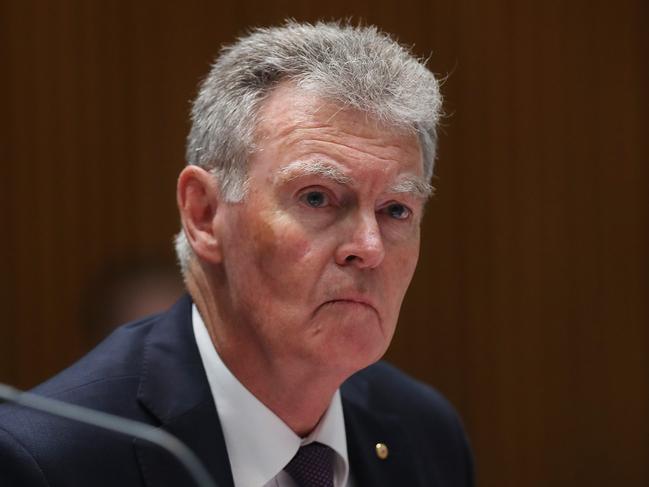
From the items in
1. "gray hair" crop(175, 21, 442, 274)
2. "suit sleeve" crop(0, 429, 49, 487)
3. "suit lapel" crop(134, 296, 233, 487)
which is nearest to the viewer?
"suit sleeve" crop(0, 429, 49, 487)

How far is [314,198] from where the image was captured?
235cm

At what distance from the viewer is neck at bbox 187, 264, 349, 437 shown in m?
2.44

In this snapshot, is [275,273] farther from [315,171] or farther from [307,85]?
[307,85]

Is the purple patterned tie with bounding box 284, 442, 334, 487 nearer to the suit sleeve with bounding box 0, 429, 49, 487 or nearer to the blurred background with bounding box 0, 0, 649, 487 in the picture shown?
the suit sleeve with bounding box 0, 429, 49, 487

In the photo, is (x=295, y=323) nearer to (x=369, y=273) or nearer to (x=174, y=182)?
(x=369, y=273)

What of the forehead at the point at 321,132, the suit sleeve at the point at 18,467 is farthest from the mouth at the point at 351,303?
the suit sleeve at the point at 18,467

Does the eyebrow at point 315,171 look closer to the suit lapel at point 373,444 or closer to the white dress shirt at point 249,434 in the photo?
the white dress shirt at point 249,434

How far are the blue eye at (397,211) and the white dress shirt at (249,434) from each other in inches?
18.8

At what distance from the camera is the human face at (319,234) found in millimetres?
2320

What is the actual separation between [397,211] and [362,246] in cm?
18

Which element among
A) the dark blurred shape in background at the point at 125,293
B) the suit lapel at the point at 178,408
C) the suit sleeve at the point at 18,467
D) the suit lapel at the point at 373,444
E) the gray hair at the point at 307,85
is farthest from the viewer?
the dark blurred shape in background at the point at 125,293

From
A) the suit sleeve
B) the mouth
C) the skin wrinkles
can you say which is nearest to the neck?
the skin wrinkles

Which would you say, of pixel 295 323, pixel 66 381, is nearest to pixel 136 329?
pixel 66 381

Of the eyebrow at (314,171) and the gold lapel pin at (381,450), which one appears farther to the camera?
the gold lapel pin at (381,450)
